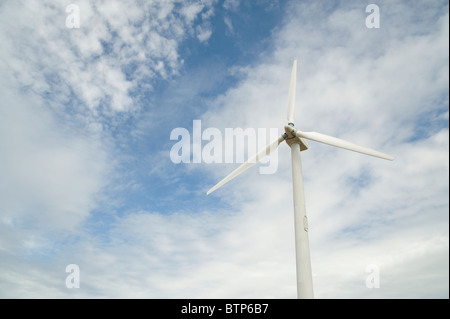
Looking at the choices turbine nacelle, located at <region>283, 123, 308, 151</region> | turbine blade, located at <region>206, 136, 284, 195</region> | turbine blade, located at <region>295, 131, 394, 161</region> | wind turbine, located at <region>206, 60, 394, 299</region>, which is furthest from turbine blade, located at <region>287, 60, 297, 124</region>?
turbine blade, located at <region>206, 136, 284, 195</region>

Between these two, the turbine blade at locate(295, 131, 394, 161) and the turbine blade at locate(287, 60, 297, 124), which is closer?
the turbine blade at locate(295, 131, 394, 161)

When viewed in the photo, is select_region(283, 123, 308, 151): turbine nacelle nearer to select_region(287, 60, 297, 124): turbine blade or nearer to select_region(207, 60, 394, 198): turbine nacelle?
select_region(207, 60, 394, 198): turbine nacelle

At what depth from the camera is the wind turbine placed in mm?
30688

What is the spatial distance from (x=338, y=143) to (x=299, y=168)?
7.52m

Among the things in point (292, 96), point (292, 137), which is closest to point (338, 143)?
point (292, 137)

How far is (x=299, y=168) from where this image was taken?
37.4 m

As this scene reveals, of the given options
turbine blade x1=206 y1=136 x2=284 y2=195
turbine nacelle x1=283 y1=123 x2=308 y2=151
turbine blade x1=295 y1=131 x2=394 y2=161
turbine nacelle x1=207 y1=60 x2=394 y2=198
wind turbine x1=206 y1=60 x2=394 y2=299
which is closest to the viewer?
wind turbine x1=206 y1=60 x2=394 y2=299

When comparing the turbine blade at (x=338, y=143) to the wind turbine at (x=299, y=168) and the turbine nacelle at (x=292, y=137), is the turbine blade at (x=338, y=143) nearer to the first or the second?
the wind turbine at (x=299, y=168)

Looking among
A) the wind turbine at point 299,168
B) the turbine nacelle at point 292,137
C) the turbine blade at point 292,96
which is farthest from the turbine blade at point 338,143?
the turbine blade at point 292,96

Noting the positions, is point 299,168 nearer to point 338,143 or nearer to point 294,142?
point 294,142
